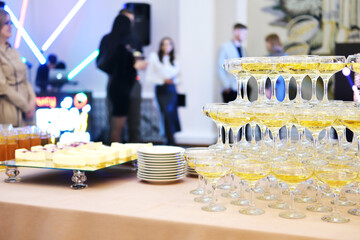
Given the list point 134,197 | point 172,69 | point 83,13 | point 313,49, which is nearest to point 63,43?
point 83,13

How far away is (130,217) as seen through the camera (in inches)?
66.4

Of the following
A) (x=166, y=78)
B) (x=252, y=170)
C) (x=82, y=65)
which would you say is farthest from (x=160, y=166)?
(x=82, y=65)

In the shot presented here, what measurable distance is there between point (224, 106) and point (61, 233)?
0.78 metres

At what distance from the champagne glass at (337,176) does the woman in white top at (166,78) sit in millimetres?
5483

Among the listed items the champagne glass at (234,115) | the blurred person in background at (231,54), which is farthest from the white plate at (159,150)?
the blurred person in background at (231,54)

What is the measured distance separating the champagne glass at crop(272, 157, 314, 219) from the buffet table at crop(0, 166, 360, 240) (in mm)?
37

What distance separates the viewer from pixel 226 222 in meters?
1.58

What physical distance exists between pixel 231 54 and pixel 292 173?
520cm

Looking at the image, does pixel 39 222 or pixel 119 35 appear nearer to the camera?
pixel 39 222

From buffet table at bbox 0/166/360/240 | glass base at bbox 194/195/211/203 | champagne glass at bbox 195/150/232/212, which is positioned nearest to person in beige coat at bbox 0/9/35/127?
buffet table at bbox 0/166/360/240

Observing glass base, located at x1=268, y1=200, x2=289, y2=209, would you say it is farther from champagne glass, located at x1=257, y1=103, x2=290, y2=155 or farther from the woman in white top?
the woman in white top

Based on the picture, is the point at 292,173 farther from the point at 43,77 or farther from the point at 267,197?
the point at 43,77

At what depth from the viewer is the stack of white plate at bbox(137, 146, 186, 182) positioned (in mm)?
2166

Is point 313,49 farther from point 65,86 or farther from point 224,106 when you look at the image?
point 224,106
